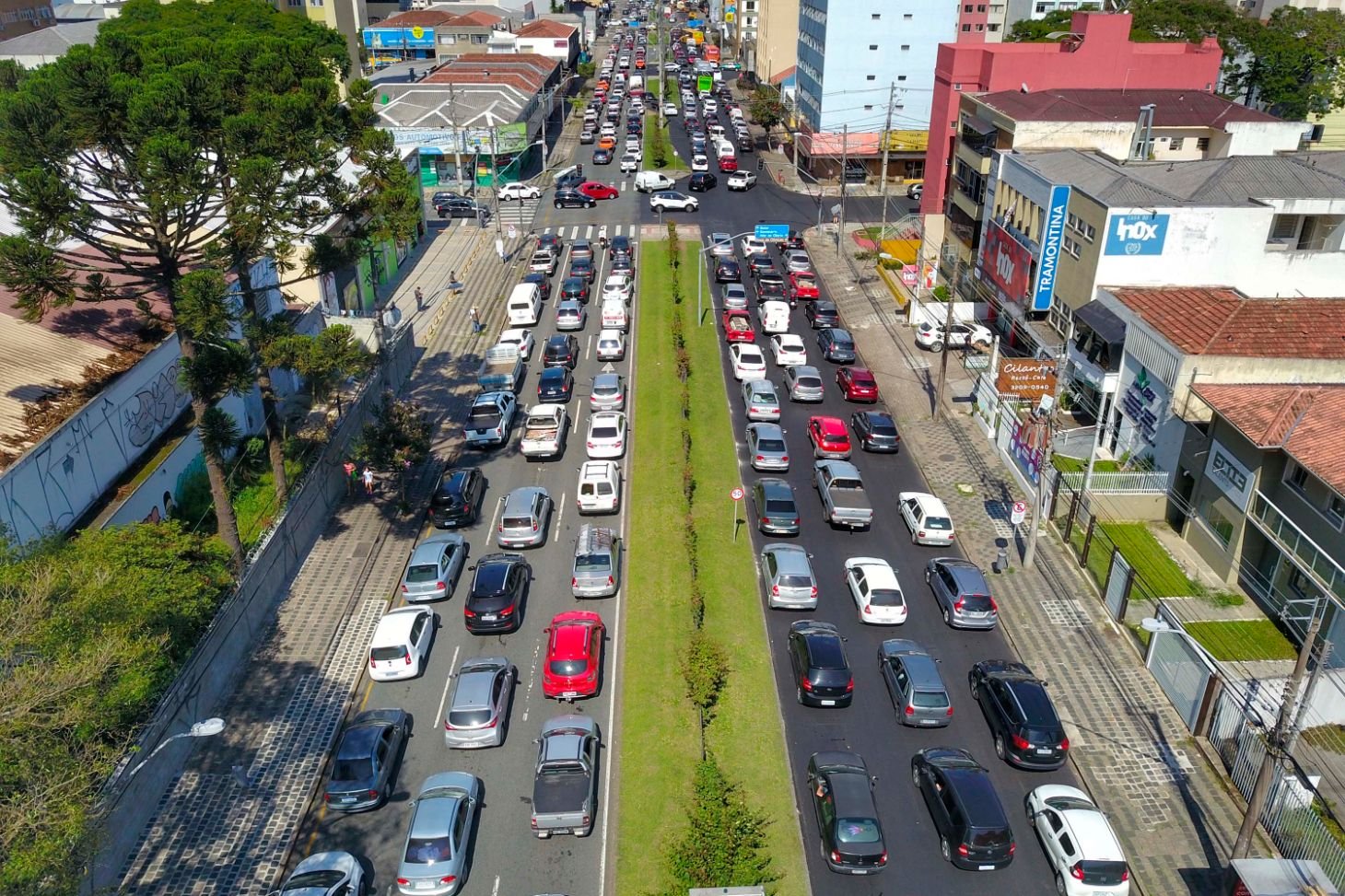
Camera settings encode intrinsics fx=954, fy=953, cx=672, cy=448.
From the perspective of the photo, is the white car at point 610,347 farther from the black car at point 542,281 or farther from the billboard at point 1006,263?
the billboard at point 1006,263

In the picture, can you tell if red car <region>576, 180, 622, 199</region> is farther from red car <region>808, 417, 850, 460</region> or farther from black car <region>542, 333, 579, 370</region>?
red car <region>808, 417, 850, 460</region>

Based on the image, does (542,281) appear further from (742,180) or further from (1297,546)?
(1297,546)

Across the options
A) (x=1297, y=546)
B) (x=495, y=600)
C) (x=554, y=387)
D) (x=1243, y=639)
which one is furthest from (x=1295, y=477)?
(x=554, y=387)

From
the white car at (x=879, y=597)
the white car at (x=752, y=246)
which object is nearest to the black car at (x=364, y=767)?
the white car at (x=879, y=597)

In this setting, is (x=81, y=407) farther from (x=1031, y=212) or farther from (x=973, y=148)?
(x=973, y=148)

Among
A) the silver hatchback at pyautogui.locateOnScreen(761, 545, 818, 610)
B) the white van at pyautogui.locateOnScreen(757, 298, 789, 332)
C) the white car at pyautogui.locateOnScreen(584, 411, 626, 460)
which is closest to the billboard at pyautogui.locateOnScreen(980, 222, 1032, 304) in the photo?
the white van at pyautogui.locateOnScreen(757, 298, 789, 332)

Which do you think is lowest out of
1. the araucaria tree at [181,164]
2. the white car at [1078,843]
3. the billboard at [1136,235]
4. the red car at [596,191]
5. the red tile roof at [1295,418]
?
the white car at [1078,843]

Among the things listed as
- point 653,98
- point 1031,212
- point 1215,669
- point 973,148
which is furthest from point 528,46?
point 1215,669
